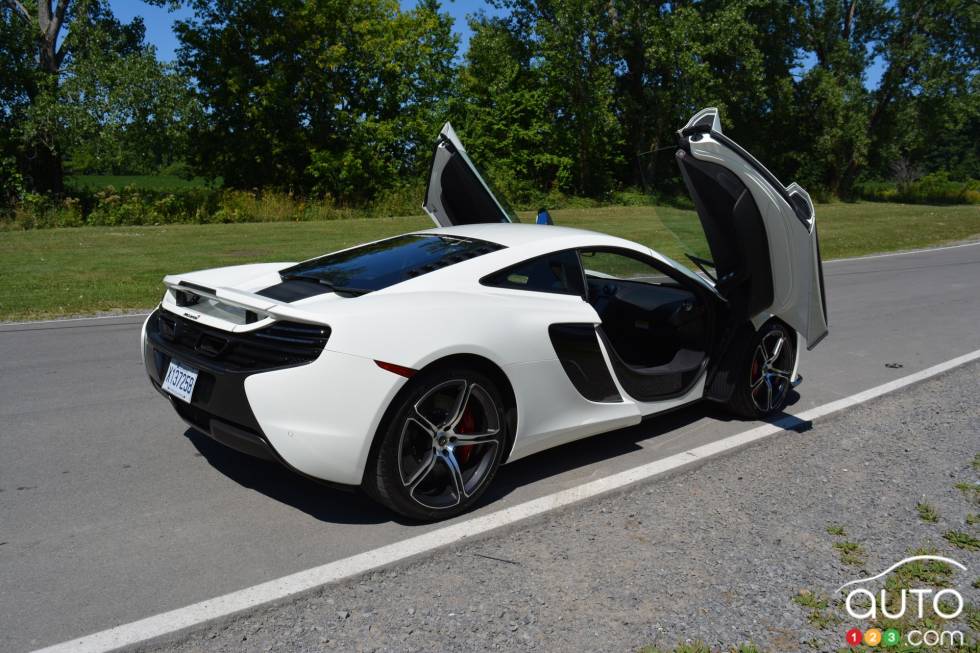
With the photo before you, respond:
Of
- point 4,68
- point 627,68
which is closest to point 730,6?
point 627,68

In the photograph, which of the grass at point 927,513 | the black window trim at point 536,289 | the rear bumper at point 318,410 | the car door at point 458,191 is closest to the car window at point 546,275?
the black window trim at point 536,289

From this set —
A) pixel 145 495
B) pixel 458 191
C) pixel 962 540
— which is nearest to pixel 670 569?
pixel 962 540

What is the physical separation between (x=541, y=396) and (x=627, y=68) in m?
37.8

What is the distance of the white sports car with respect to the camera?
332 cm

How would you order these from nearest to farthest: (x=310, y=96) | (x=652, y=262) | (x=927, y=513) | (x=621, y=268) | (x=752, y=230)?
(x=927, y=513) < (x=752, y=230) < (x=652, y=262) < (x=621, y=268) < (x=310, y=96)

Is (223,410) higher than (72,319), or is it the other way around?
(223,410)

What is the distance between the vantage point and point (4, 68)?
24.8m

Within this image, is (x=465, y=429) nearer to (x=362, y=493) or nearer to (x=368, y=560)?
(x=362, y=493)

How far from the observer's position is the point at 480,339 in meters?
3.65

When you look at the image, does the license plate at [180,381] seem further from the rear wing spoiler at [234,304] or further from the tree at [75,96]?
the tree at [75,96]

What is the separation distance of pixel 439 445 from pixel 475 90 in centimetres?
3648

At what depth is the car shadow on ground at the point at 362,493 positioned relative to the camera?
3803 mm

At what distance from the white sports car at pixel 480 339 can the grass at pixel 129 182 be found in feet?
74.8

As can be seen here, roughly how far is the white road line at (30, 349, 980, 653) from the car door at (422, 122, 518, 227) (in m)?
2.46
